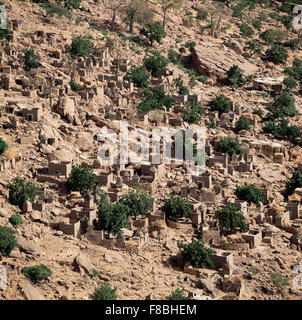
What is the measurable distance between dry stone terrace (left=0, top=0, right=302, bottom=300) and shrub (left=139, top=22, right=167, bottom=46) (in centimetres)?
322

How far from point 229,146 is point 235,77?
41.5 feet

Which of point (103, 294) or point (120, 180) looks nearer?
point (103, 294)

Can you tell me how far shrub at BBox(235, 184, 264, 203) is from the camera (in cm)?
4312

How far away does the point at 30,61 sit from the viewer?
48.9m

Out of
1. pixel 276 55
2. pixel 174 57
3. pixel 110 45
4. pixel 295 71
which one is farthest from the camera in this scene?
pixel 276 55

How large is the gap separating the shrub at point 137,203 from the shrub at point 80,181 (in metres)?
1.50

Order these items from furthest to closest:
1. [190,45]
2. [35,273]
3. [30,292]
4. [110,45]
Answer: [190,45]
[110,45]
[35,273]
[30,292]

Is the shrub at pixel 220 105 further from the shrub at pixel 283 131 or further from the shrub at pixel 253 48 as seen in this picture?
the shrub at pixel 253 48

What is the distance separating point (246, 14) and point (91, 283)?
47746mm

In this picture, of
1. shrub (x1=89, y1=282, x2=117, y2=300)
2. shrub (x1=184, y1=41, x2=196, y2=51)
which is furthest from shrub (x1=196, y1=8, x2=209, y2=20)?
shrub (x1=89, y1=282, x2=117, y2=300)

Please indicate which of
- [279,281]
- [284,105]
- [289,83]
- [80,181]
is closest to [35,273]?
[80,181]

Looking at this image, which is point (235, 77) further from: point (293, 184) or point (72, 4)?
point (293, 184)

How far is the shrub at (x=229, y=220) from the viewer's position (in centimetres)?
3981

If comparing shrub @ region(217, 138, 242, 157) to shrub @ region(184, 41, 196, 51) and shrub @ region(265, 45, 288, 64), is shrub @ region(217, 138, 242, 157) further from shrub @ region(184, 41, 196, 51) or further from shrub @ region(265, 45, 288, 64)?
shrub @ region(265, 45, 288, 64)
